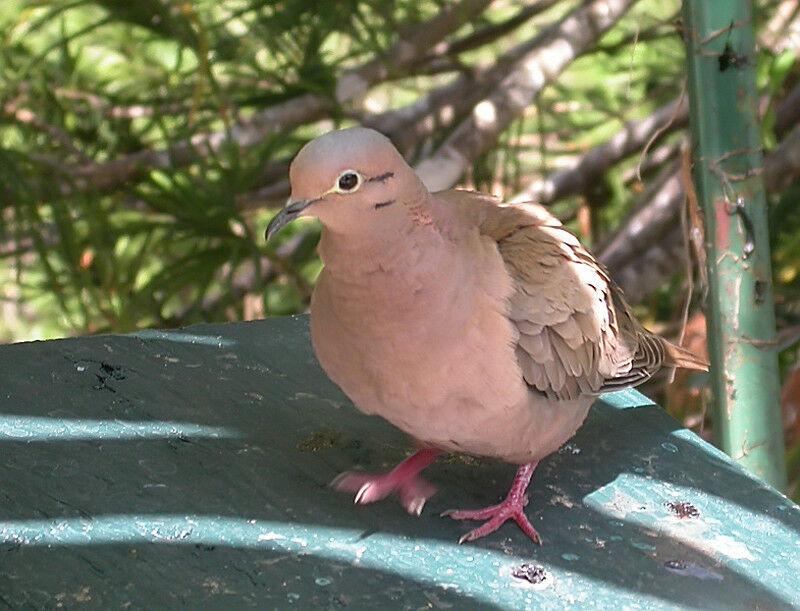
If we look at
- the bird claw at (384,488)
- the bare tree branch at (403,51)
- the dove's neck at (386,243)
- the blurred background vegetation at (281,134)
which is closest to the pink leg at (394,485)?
the bird claw at (384,488)

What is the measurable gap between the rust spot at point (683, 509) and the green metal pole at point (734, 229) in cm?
54

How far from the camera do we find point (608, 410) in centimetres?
Result: 243

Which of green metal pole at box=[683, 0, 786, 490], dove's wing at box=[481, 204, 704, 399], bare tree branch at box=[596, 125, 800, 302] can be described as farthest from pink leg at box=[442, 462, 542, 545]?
bare tree branch at box=[596, 125, 800, 302]

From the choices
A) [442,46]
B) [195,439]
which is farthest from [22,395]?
[442,46]

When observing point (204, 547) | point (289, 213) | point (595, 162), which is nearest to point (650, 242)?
point (595, 162)

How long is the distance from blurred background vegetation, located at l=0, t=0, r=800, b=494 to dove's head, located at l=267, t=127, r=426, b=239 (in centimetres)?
180

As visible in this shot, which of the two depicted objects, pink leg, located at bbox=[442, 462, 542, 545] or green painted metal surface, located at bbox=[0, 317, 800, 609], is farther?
pink leg, located at bbox=[442, 462, 542, 545]

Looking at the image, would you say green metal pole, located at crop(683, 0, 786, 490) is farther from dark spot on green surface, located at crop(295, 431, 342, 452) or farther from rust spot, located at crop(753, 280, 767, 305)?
dark spot on green surface, located at crop(295, 431, 342, 452)

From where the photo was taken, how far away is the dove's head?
5.69 ft

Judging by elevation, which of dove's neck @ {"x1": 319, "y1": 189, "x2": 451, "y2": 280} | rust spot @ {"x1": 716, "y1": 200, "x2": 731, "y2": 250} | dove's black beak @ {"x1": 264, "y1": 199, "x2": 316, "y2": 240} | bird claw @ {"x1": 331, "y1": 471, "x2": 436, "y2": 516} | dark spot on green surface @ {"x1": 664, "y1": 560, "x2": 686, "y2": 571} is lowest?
dark spot on green surface @ {"x1": 664, "y1": 560, "x2": 686, "y2": 571}

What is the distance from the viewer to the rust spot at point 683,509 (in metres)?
2.00

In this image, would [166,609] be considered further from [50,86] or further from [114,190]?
[50,86]

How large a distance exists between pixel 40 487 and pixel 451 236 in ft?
2.49

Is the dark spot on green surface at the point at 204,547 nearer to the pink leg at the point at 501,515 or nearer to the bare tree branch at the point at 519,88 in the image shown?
the pink leg at the point at 501,515
